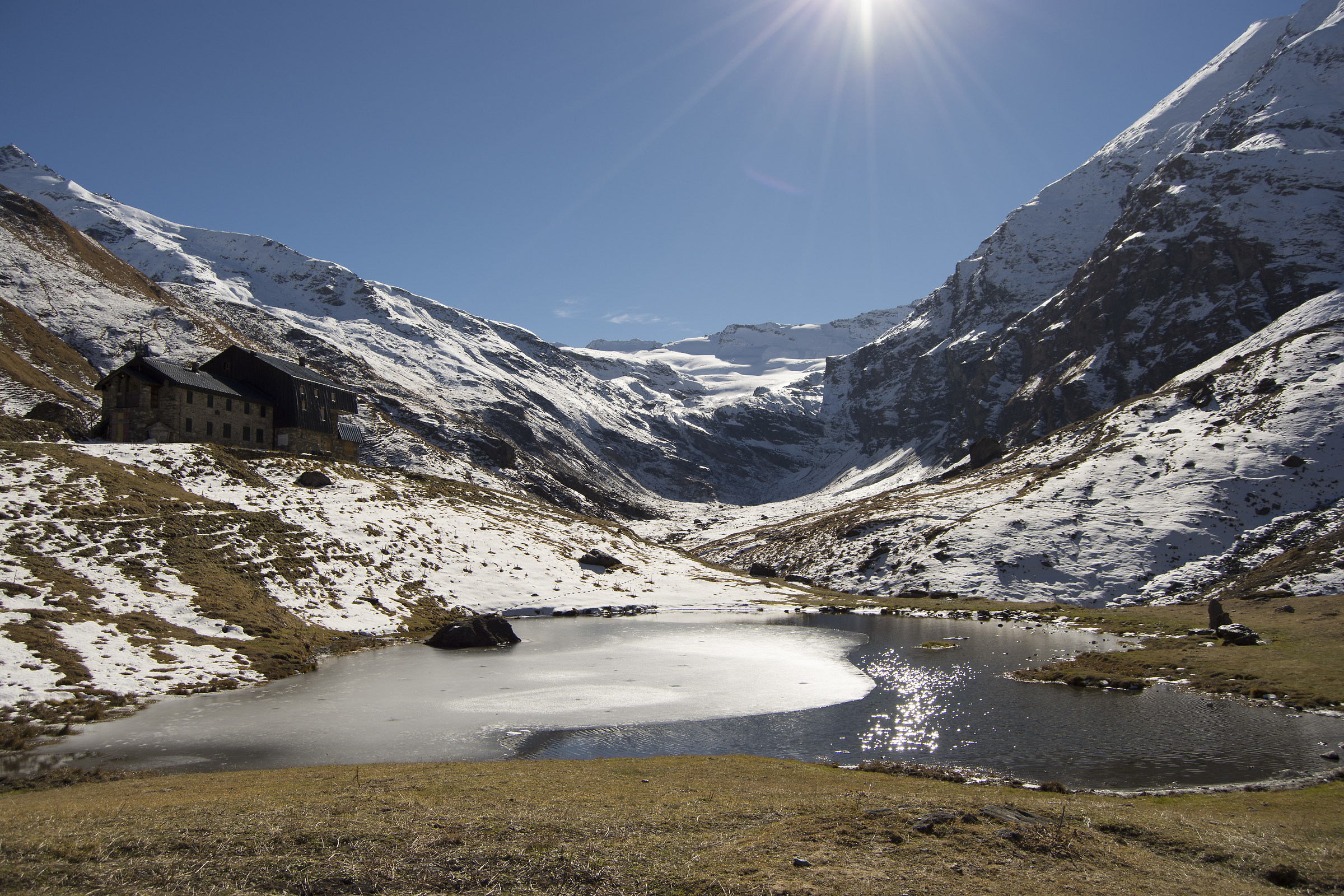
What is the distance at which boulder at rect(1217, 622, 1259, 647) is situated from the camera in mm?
43219

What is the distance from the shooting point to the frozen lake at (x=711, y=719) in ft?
80.0

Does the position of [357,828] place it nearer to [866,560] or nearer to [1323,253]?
[866,560]

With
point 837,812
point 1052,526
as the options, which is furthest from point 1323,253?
point 837,812

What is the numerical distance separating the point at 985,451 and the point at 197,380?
492 ft

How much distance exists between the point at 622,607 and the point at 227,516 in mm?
35088

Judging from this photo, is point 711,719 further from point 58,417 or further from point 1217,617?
point 58,417

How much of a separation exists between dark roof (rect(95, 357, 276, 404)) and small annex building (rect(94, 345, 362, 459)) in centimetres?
10

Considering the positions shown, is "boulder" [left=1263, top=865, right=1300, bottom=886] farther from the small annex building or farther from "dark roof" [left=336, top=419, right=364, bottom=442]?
"dark roof" [left=336, top=419, right=364, bottom=442]

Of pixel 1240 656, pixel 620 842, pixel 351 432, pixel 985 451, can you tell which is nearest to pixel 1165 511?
pixel 1240 656

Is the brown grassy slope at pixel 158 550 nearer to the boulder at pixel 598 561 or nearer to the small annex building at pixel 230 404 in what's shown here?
the small annex building at pixel 230 404

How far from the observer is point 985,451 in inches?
6398

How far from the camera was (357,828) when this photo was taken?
43.7ft

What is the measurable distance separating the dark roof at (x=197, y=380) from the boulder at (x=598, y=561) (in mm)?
39897

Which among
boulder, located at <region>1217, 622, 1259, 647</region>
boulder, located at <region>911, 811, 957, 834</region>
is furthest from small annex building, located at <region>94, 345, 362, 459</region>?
boulder, located at <region>1217, 622, 1259, 647</region>
